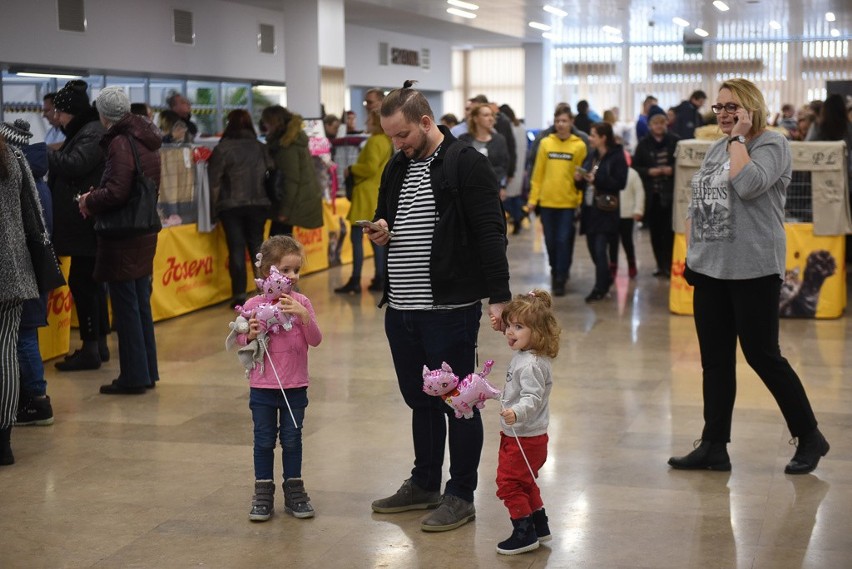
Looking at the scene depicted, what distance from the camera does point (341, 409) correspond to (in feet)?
19.7

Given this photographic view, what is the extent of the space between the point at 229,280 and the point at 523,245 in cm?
507

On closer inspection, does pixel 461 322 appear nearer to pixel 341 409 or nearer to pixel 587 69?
pixel 341 409

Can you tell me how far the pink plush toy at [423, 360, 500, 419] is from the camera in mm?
3734

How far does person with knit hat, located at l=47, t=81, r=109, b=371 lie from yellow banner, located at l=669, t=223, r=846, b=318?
13.7 feet

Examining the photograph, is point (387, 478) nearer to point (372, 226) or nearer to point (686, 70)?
point (372, 226)

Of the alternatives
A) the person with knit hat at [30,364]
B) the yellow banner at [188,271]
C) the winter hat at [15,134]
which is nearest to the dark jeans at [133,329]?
the person with knit hat at [30,364]

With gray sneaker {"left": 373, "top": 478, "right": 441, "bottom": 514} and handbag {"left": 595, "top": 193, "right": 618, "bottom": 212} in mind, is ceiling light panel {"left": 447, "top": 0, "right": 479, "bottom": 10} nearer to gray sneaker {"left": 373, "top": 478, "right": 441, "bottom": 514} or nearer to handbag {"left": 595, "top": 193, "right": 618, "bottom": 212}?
handbag {"left": 595, "top": 193, "right": 618, "bottom": 212}

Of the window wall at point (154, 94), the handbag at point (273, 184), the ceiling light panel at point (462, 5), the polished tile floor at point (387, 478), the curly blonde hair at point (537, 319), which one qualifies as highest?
the ceiling light panel at point (462, 5)

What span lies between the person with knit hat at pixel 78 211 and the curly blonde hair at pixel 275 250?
2.59m

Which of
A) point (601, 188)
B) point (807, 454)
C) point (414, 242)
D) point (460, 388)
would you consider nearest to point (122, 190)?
point (414, 242)

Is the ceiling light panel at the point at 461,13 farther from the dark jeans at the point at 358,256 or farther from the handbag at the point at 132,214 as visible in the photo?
the handbag at the point at 132,214

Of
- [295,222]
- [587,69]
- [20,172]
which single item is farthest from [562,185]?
[587,69]

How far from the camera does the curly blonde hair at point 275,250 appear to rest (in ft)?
13.7

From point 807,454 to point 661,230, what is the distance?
6.09 meters
